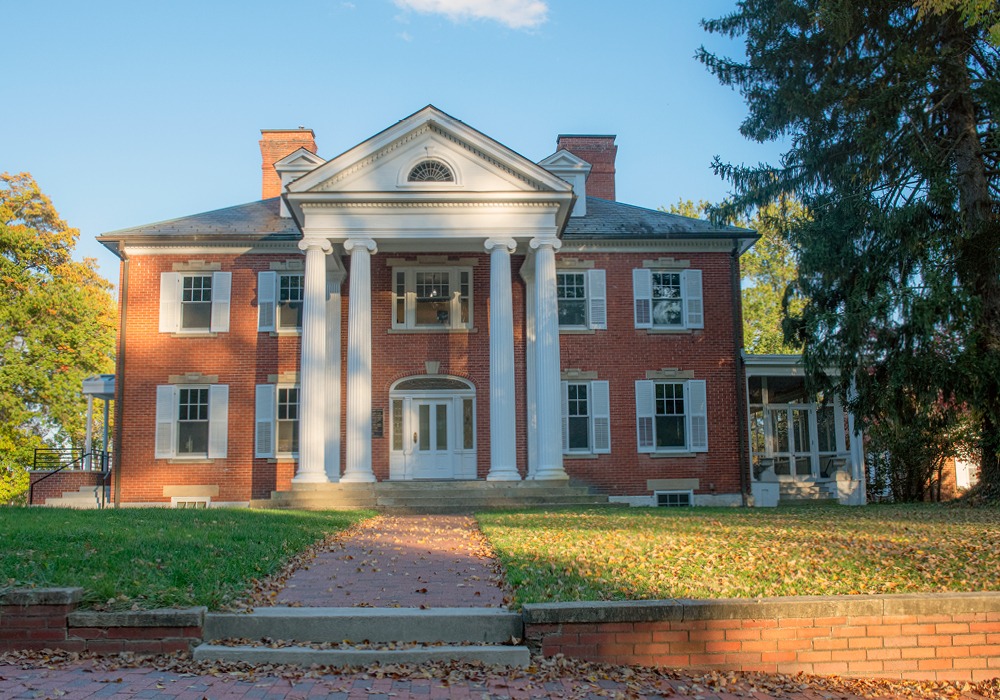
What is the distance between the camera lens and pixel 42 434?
34375mm

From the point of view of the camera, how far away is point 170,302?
73.4 ft

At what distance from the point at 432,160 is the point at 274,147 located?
28.0 feet

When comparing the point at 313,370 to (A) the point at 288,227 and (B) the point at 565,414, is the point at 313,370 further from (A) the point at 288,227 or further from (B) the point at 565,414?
(B) the point at 565,414

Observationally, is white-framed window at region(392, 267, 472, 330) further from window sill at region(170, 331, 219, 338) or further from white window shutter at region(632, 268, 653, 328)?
window sill at region(170, 331, 219, 338)

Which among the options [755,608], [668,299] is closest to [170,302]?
[668,299]

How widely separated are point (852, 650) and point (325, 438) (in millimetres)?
15044

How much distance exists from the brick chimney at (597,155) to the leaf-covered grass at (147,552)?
1628 cm

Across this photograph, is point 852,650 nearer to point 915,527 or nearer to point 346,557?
point 346,557

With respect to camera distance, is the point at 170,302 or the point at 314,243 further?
the point at 170,302

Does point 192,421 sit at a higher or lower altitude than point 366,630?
higher

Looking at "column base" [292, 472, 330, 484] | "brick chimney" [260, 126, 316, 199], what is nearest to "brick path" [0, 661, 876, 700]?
"column base" [292, 472, 330, 484]

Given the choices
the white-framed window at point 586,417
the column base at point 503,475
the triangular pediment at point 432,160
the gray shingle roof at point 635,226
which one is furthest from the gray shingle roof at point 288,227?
the column base at point 503,475

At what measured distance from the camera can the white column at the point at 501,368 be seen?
19.1 m

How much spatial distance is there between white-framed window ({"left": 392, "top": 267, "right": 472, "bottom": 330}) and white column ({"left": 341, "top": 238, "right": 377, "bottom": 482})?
249cm
